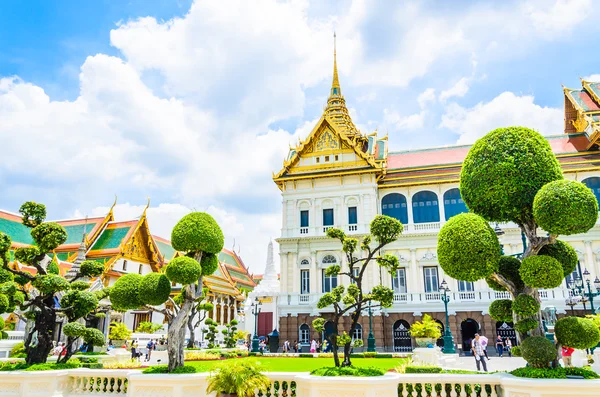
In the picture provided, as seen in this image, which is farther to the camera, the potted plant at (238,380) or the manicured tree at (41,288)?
the manicured tree at (41,288)

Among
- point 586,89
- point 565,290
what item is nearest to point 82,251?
point 565,290

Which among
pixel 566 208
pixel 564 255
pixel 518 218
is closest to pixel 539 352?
pixel 564 255

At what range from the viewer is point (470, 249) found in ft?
27.1

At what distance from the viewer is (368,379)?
6.99 meters

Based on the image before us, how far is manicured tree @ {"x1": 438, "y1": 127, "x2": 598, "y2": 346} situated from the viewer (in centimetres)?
791

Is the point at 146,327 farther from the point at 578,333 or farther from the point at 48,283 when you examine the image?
the point at 578,333

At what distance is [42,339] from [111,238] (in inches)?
911

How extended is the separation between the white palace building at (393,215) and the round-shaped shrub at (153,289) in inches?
757

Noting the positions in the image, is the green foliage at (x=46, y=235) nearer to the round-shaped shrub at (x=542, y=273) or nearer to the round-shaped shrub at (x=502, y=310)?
the round-shaped shrub at (x=502, y=310)

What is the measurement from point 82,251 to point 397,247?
18478 mm

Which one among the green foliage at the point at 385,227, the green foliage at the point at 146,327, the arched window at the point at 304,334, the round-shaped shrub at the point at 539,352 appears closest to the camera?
the round-shaped shrub at the point at 539,352

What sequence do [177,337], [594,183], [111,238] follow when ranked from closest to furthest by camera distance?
[177,337] < [594,183] < [111,238]

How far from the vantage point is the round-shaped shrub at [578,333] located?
779 centimetres

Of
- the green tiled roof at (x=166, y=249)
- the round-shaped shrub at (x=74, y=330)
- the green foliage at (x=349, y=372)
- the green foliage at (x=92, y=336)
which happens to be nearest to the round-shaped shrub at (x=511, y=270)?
the green foliage at (x=349, y=372)
